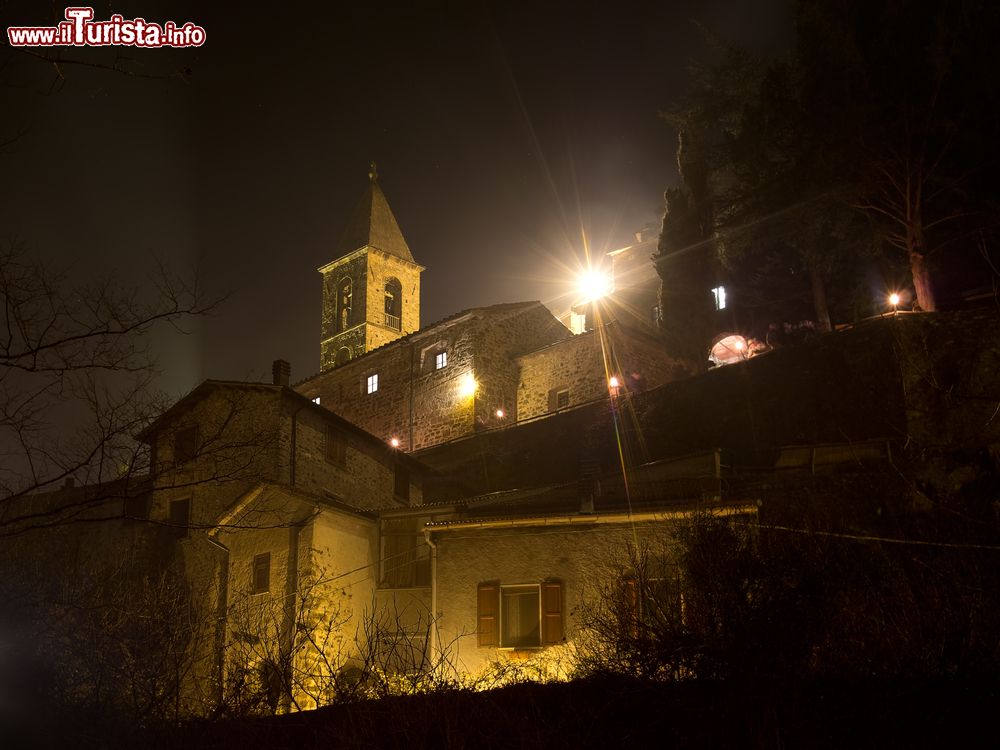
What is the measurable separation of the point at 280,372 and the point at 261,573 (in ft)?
25.5

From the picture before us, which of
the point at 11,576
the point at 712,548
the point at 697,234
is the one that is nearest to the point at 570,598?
the point at 712,548

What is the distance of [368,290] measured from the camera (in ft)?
158

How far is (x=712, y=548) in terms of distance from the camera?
11172 millimetres

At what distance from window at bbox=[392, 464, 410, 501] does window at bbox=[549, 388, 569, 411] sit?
8.20 metres

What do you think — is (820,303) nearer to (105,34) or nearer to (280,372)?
(280,372)

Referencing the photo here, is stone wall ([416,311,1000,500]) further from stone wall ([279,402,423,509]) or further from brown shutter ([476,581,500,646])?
brown shutter ([476,581,500,646])

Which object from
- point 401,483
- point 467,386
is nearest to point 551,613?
point 401,483

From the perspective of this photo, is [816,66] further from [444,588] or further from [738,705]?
[738,705]

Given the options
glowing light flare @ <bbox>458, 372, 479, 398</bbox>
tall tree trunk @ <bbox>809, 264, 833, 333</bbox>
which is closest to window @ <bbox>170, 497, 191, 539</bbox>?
glowing light flare @ <bbox>458, 372, 479, 398</bbox>

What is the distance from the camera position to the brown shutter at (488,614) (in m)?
14.7

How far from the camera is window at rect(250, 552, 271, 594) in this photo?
18297mm

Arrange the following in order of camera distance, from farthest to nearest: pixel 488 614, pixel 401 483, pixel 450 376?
pixel 450 376 → pixel 401 483 → pixel 488 614

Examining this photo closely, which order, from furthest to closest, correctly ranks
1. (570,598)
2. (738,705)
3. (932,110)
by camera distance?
(932,110) < (570,598) < (738,705)

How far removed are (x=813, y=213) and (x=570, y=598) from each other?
13328mm
